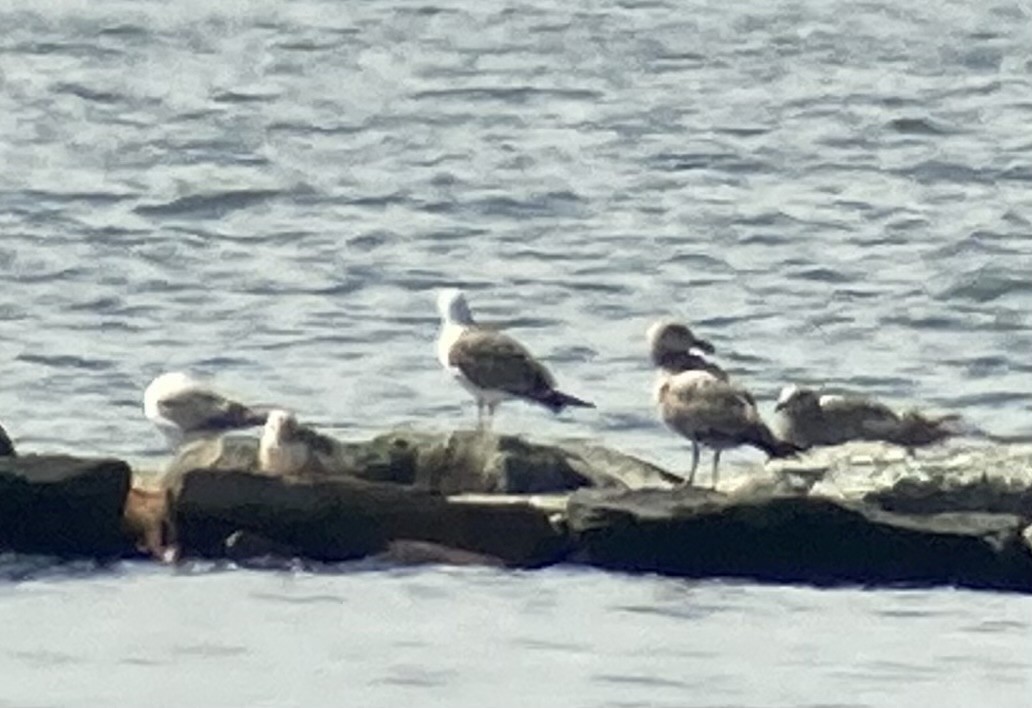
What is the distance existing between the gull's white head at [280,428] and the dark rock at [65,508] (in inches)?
42.7

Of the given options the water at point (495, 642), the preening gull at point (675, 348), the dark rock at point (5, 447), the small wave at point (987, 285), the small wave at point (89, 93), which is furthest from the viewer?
the small wave at point (89, 93)

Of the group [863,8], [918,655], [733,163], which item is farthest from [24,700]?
[863,8]

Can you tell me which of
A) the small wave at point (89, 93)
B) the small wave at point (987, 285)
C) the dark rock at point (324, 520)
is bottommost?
the dark rock at point (324, 520)

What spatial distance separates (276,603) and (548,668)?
4.70 ft

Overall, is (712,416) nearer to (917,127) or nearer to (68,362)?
(68,362)

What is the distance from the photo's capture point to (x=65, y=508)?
596 inches

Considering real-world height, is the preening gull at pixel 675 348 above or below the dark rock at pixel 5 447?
above

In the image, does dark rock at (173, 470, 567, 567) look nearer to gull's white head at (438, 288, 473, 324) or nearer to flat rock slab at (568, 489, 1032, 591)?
flat rock slab at (568, 489, 1032, 591)

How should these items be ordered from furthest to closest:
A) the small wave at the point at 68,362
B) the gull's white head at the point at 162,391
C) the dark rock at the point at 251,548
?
1. the small wave at the point at 68,362
2. the gull's white head at the point at 162,391
3. the dark rock at the point at 251,548

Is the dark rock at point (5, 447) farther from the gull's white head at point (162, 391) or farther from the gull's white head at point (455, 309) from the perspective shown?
the gull's white head at point (455, 309)

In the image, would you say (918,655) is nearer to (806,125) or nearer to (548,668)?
(548,668)

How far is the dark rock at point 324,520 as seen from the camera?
15.2m

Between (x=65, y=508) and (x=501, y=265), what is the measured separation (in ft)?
41.4

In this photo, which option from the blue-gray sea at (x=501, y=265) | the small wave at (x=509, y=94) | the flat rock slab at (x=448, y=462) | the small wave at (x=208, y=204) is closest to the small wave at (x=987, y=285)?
the blue-gray sea at (x=501, y=265)
